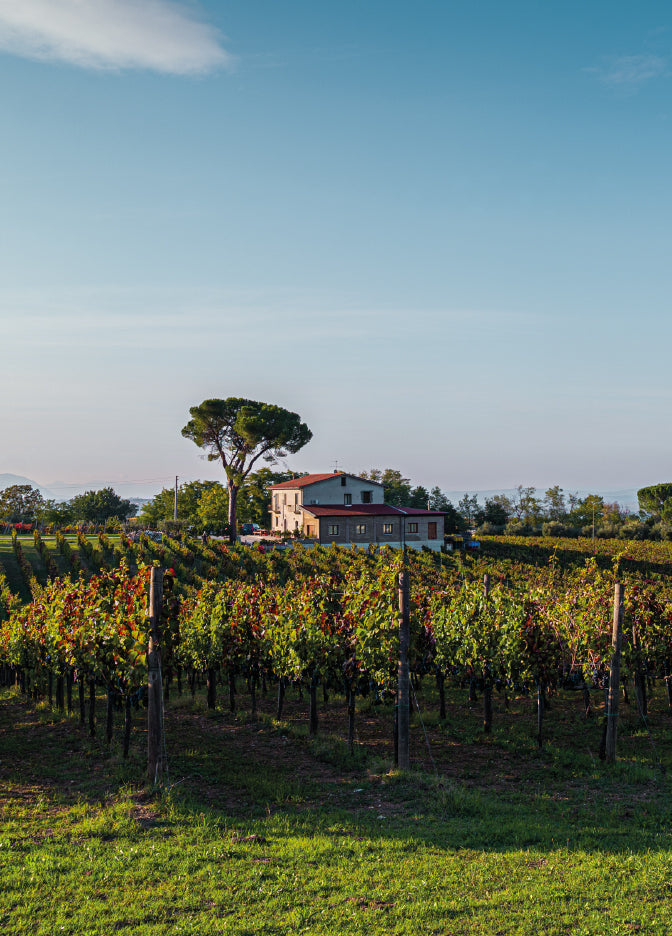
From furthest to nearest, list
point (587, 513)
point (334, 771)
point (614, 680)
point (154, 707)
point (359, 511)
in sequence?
point (587, 513)
point (359, 511)
point (614, 680)
point (334, 771)
point (154, 707)

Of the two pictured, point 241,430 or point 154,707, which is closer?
point 154,707

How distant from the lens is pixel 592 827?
9.18 m

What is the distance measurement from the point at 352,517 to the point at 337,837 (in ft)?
185

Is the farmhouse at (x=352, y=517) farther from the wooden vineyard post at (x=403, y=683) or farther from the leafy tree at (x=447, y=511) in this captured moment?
the wooden vineyard post at (x=403, y=683)

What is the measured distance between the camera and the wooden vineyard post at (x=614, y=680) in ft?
41.5

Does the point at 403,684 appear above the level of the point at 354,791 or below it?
above

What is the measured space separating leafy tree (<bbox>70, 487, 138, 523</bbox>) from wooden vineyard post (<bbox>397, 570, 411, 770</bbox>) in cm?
8790

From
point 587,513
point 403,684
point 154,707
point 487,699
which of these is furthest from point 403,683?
point 587,513

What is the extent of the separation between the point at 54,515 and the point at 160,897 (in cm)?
8144

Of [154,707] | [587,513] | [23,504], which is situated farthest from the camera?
[587,513]

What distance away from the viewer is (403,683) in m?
12.4

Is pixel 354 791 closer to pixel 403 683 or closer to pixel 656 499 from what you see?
pixel 403 683

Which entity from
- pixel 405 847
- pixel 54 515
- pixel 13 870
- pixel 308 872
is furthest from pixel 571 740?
pixel 54 515

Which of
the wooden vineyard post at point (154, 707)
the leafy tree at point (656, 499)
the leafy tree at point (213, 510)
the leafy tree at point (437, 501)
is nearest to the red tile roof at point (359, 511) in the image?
the leafy tree at point (213, 510)
